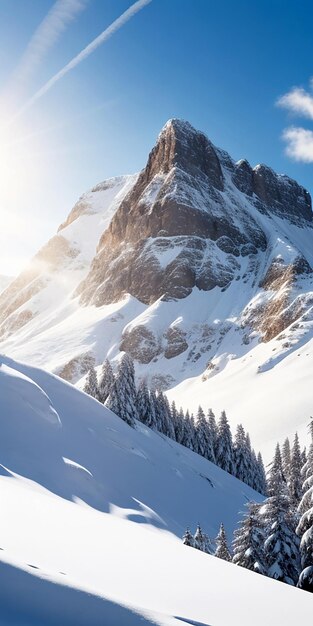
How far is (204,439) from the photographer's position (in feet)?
185

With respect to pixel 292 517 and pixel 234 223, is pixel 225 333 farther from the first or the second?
pixel 292 517

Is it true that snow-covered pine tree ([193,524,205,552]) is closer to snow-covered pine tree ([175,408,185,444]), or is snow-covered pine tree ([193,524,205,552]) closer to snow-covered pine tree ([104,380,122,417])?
snow-covered pine tree ([104,380,122,417])

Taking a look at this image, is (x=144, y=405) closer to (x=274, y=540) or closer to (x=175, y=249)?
(x=274, y=540)

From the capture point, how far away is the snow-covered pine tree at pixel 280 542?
1565 cm

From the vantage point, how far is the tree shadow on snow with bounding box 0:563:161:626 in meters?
3.72

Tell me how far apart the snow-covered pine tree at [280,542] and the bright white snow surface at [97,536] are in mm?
4050

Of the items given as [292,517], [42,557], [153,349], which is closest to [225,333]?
[153,349]

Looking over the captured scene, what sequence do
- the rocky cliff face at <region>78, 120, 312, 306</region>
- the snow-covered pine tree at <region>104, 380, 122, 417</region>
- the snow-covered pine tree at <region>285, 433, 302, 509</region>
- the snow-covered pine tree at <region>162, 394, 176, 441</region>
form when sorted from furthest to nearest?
the rocky cliff face at <region>78, 120, 312, 306</region>
the snow-covered pine tree at <region>162, 394, 176, 441</region>
the snow-covered pine tree at <region>285, 433, 302, 509</region>
the snow-covered pine tree at <region>104, 380, 122, 417</region>

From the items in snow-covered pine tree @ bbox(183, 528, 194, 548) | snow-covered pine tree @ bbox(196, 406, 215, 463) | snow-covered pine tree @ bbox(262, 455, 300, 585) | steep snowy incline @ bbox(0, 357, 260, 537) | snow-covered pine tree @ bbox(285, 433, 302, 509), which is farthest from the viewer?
snow-covered pine tree @ bbox(196, 406, 215, 463)

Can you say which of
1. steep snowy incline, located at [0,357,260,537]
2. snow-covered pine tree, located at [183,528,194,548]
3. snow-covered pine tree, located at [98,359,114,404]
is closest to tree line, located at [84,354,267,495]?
snow-covered pine tree, located at [98,359,114,404]

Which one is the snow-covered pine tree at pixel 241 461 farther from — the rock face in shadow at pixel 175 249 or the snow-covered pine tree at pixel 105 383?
the rock face in shadow at pixel 175 249

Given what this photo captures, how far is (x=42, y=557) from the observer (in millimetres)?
5992

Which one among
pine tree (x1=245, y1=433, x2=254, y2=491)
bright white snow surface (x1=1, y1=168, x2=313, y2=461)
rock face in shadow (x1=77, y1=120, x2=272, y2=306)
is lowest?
pine tree (x1=245, y1=433, x2=254, y2=491)

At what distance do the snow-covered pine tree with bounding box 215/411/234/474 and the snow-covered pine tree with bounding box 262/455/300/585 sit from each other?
39.7m
